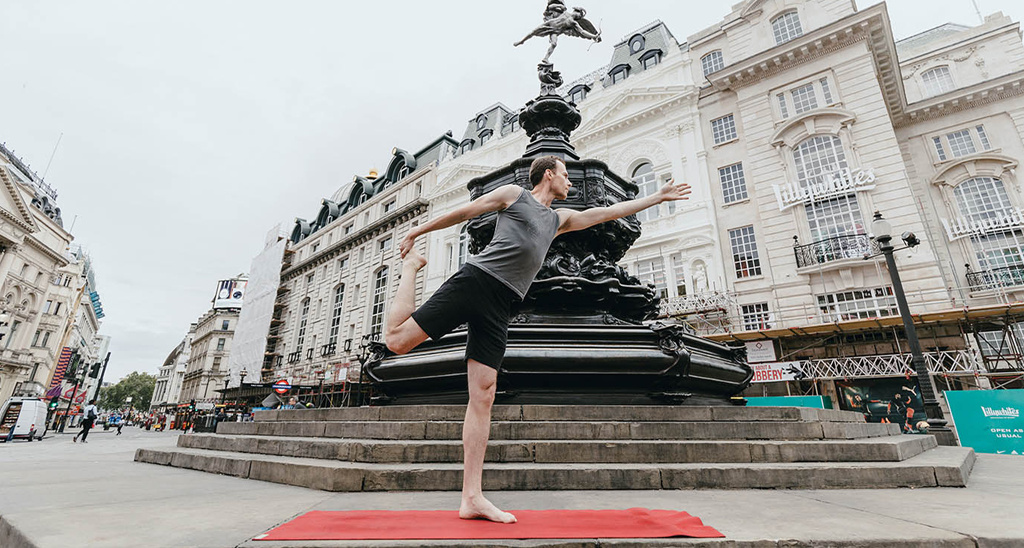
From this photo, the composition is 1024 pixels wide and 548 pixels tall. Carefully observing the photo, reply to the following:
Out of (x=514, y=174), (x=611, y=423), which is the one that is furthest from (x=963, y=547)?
(x=514, y=174)

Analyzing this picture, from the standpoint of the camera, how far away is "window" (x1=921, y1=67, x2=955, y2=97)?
75.3ft

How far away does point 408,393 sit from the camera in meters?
4.87

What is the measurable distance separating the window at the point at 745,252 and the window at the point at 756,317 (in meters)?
1.31

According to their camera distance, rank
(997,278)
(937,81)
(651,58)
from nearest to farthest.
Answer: (997,278) < (937,81) < (651,58)

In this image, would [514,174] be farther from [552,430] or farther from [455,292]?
[455,292]

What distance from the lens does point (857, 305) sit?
16453mm

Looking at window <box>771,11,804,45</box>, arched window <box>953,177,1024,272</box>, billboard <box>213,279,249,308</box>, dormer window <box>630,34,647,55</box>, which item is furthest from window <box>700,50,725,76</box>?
billboard <box>213,279,249,308</box>

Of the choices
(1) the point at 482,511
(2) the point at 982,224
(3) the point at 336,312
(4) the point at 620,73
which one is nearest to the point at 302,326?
(3) the point at 336,312

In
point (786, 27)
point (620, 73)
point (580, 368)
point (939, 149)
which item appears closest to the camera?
point (580, 368)

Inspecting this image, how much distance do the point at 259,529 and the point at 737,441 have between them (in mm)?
3134

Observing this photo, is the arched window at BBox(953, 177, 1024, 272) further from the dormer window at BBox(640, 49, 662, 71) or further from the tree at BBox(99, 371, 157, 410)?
the tree at BBox(99, 371, 157, 410)

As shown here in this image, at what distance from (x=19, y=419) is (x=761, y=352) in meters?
30.0

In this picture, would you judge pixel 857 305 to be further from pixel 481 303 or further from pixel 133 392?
pixel 133 392

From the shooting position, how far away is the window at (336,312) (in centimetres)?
3592
